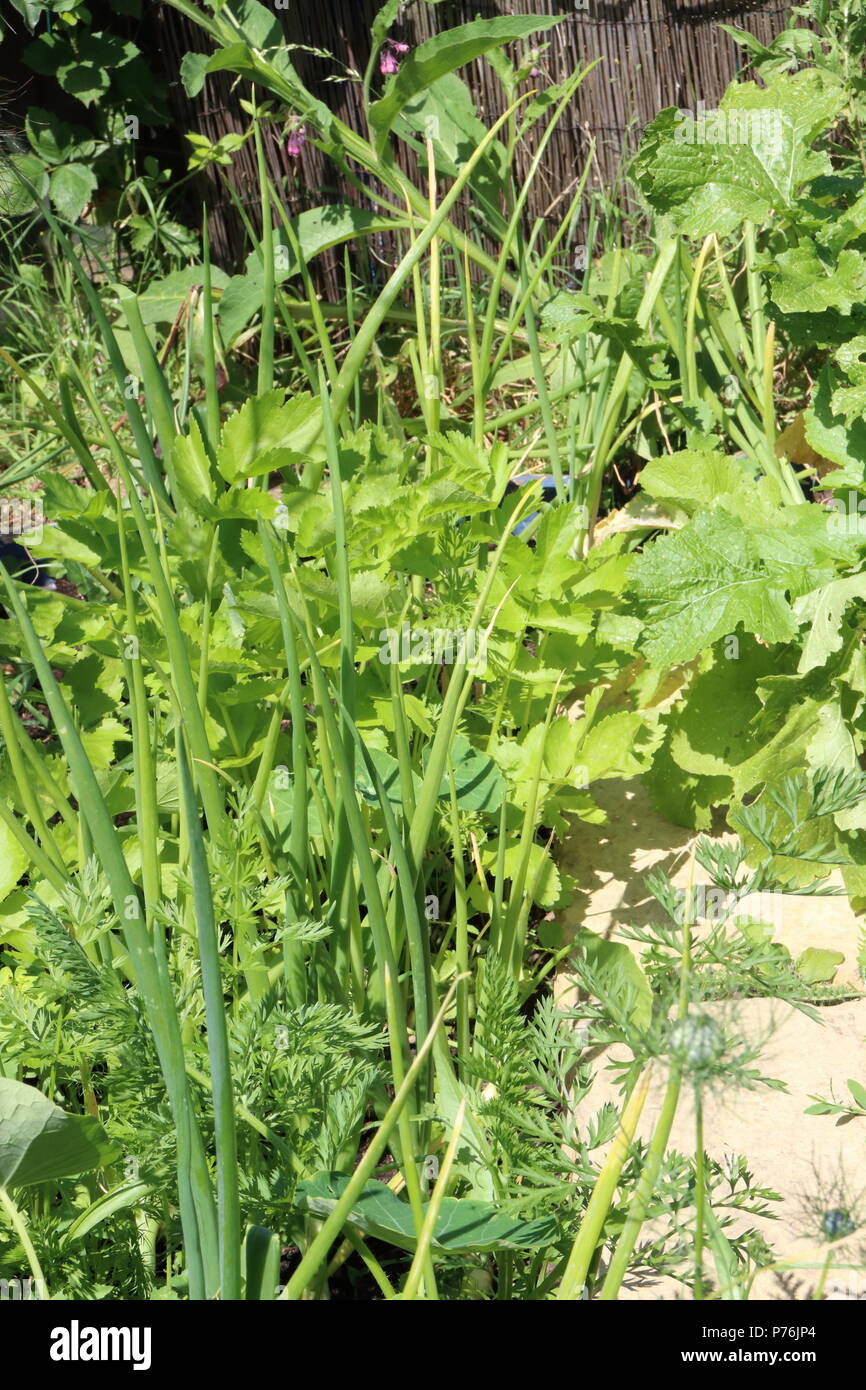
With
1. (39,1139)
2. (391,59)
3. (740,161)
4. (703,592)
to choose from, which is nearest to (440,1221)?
(39,1139)

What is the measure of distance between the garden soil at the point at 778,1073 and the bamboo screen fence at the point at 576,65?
2.40 metres

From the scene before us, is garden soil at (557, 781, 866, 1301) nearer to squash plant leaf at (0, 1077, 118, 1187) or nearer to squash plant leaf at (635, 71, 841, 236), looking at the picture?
squash plant leaf at (0, 1077, 118, 1187)

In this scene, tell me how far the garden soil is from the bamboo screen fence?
2.40 metres

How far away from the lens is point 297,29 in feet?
11.3

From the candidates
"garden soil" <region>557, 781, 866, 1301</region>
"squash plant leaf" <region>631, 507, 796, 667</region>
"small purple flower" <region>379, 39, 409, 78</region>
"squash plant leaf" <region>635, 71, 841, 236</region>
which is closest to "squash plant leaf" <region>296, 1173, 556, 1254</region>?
"garden soil" <region>557, 781, 866, 1301</region>

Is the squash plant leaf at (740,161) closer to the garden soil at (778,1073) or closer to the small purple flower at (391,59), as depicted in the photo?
the garden soil at (778,1073)

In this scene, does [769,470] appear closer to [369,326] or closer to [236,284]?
[369,326]

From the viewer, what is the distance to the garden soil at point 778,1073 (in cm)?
93

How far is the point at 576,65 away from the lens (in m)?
3.47

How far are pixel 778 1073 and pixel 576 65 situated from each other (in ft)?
10.8

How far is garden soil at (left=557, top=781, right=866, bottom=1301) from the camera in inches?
36.4

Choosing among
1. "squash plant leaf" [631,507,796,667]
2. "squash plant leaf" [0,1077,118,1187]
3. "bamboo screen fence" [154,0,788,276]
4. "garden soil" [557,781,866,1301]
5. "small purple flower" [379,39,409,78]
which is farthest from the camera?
"bamboo screen fence" [154,0,788,276]

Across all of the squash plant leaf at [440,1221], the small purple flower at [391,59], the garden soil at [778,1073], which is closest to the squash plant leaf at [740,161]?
the garden soil at [778,1073]

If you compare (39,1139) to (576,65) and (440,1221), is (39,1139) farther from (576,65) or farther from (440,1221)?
(576,65)
